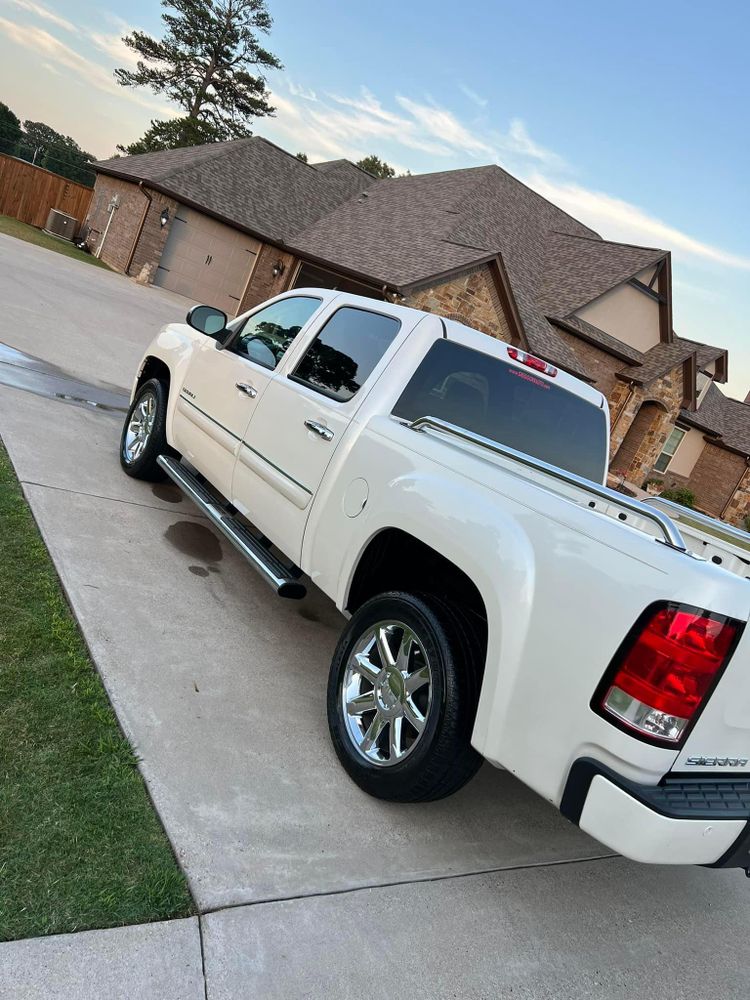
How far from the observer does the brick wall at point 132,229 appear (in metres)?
26.3

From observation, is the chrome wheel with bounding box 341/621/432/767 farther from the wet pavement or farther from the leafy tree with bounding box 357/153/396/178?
the leafy tree with bounding box 357/153/396/178

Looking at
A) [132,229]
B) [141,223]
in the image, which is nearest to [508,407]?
[141,223]

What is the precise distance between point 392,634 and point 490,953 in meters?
1.25

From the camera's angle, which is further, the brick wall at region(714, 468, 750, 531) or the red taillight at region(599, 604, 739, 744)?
the brick wall at region(714, 468, 750, 531)

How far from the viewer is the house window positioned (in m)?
31.4

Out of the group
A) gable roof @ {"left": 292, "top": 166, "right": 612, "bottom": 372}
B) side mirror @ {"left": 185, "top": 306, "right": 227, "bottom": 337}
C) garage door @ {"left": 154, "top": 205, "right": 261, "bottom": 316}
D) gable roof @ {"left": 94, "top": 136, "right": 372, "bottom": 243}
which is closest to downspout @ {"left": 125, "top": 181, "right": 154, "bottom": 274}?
gable roof @ {"left": 94, "top": 136, "right": 372, "bottom": 243}

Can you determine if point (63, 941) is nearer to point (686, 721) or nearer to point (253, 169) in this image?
point (686, 721)

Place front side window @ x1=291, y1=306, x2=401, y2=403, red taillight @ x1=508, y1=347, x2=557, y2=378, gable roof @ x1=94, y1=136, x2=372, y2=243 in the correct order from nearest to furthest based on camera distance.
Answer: front side window @ x1=291, y1=306, x2=401, y2=403 → red taillight @ x1=508, y1=347, x2=557, y2=378 → gable roof @ x1=94, y1=136, x2=372, y2=243

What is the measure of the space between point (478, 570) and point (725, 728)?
3.13 ft

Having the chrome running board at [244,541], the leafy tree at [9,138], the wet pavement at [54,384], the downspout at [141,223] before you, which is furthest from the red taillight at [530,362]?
the leafy tree at [9,138]

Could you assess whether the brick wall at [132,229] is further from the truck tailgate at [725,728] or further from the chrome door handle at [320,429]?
the truck tailgate at [725,728]

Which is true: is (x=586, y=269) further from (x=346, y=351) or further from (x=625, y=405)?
(x=346, y=351)

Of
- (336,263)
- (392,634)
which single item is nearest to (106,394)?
(392,634)

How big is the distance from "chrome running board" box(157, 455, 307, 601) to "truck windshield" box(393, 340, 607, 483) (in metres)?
1.05
